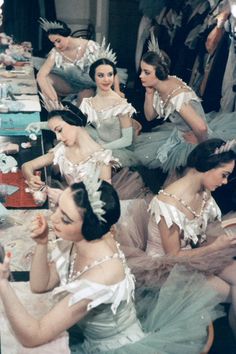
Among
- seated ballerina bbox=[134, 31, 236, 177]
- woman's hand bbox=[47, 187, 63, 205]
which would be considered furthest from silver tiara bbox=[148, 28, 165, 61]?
woman's hand bbox=[47, 187, 63, 205]

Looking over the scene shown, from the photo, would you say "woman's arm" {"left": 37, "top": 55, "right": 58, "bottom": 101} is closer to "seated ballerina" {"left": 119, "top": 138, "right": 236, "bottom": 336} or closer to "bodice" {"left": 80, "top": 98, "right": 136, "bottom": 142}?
"bodice" {"left": 80, "top": 98, "right": 136, "bottom": 142}

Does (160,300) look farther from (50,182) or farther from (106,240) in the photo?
(50,182)

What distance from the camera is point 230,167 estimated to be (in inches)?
89.5

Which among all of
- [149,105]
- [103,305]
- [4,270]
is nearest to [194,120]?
[149,105]

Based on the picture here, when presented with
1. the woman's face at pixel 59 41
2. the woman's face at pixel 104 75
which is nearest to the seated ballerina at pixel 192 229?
the woman's face at pixel 104 75

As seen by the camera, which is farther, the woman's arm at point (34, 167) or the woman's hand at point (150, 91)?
the woman's hand at point (150, 91)

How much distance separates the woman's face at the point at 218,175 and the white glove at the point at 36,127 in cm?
64

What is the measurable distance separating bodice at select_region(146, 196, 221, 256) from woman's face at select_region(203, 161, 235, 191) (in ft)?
0.22

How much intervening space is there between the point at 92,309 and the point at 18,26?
118 centimetres

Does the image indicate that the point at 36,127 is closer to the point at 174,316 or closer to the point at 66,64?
the point at 66,64

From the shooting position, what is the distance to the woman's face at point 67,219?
6.15ft

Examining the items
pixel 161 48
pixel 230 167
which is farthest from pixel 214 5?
pixel 230 167

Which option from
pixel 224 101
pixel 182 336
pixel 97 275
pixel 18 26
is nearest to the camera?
pixel 97 275

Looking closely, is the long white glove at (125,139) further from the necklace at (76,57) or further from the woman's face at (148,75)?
the necklace at (76,57)
